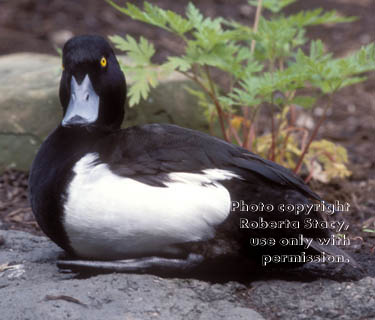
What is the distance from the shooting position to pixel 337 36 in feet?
27.2

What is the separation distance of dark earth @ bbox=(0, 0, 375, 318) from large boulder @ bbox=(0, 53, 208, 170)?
0.21 meters

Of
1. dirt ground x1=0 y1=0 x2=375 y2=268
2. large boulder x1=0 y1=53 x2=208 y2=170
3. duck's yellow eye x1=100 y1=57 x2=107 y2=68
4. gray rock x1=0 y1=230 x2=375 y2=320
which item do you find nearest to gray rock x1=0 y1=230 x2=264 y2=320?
gray rock x1=0 y1=230 x2=375 y2=320

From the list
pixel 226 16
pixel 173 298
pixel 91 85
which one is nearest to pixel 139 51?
pixel 91 85

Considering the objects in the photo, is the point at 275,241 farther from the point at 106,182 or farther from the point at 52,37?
the point at 52,37

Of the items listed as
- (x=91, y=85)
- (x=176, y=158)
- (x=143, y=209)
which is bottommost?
(x=143, y=209)

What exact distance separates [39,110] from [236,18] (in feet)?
15.8

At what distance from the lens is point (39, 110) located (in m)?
4.47

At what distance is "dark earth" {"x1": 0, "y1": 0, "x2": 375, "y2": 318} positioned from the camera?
4285 millimetres

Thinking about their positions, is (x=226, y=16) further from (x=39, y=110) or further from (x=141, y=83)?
(x=141, y=83)

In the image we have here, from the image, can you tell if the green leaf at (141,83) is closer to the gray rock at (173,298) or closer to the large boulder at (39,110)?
the large boulder at (39,110)

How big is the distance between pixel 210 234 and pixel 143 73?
143 cm

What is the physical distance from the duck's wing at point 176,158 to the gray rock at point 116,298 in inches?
16.4

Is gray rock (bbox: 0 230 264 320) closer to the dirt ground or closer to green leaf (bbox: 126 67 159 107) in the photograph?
green leaf (bbox: 126 67 159 107)

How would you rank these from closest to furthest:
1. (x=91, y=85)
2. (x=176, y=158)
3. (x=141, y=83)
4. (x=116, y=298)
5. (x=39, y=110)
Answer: (x=116, y=298), (x=176, y=158), (x=91, y=85), (x=141, y=83), (x=39, y=110)
